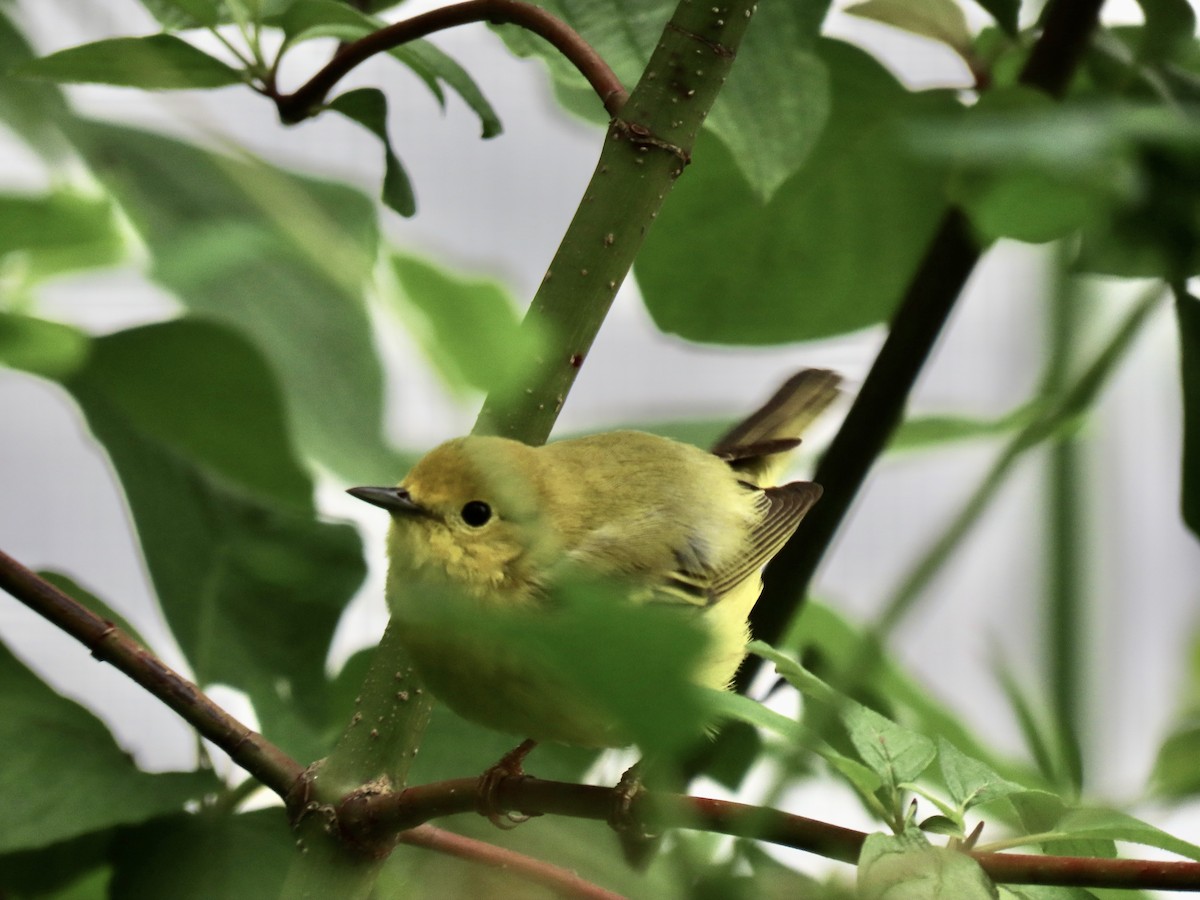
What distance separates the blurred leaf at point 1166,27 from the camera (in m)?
0.60

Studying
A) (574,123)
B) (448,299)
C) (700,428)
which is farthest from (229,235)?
(574,123)

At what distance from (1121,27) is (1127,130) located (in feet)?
2.16

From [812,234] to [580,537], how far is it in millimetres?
240

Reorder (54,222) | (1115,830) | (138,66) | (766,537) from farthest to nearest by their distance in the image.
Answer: (766,537) → (138,66) → (1115,830) → (54,222)

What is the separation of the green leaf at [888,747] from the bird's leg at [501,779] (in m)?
0.14

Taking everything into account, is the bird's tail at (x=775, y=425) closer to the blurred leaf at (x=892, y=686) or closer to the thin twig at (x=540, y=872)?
the blurred leaf at (x=892, y=686)

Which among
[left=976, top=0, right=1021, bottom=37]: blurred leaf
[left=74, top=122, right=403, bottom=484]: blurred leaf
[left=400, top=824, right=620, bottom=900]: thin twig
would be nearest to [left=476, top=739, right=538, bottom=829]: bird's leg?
[left=400, top=824, right=620, bottom=900]: thin twig

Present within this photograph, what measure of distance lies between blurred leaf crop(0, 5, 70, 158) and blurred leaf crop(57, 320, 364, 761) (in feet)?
0.42

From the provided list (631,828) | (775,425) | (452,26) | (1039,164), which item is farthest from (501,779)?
(775,425)

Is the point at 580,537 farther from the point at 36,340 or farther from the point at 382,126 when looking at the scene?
the point at 36,340

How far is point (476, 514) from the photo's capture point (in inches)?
29.3

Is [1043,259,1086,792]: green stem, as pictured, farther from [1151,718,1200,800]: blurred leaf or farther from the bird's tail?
the bird's tail

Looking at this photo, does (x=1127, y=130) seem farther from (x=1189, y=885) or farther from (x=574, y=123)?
(x=574, y=123)

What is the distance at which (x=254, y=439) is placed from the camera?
599 millimetres
